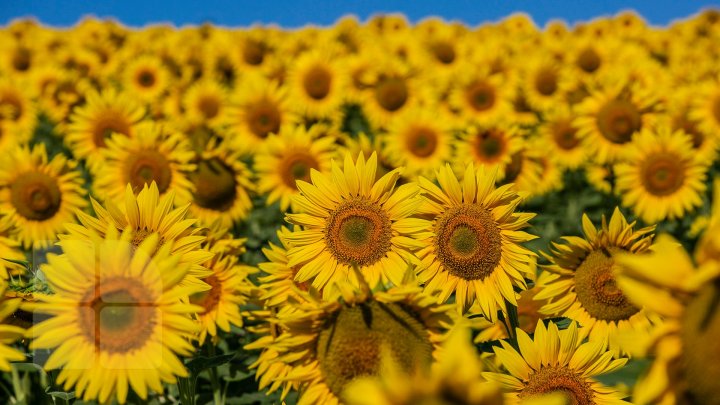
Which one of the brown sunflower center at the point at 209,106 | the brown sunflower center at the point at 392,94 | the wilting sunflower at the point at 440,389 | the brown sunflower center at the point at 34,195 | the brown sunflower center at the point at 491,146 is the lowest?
the wilting sunflower at the point at 440,389

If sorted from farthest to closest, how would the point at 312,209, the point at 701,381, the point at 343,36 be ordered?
the point at 343,36 < the point at 312,209 < the point at 701,381

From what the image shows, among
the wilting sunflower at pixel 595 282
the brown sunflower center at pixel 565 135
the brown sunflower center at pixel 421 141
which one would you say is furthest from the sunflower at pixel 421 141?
the wilting sunflower at pixel 595 282

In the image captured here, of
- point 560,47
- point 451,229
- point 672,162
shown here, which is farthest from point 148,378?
point 560,47

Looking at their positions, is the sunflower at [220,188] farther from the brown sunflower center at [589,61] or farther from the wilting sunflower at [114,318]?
the brown sunflower center at [589,61]

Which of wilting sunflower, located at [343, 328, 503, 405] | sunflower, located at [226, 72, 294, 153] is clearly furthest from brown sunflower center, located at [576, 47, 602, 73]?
wilting sunflower, located at [343, 328, 503, 405]

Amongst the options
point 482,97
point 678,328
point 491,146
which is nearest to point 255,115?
point 491,146

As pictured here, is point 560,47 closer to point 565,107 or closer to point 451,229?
point 565,107
